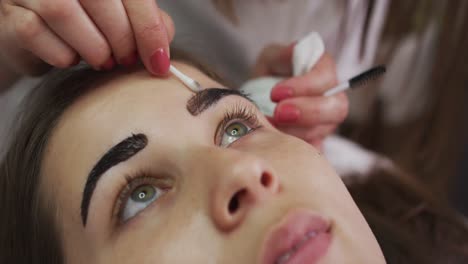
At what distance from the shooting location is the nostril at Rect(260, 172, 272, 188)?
0.56 m

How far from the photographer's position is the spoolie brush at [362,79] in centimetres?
84

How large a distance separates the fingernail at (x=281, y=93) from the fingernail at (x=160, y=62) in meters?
0.30

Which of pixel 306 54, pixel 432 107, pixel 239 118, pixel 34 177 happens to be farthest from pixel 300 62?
pixel 432 107

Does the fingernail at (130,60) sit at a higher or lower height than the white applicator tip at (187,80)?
higher

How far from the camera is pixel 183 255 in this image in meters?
0.54

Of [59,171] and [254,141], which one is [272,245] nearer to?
[254,141]

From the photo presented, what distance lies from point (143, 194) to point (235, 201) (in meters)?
0.14

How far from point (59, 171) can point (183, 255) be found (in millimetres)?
228

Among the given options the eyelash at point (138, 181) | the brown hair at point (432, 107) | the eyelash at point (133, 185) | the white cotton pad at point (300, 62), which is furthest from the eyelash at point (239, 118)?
the brown hair at point (432, 107)

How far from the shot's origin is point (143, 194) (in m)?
0.63

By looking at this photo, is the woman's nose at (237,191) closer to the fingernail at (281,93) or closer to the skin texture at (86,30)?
the skin texture at (86,30)

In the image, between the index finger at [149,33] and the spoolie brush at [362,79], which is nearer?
the index finger at [149,33]

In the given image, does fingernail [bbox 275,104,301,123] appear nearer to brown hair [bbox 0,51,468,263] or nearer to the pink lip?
brown hair [bbox 0,51,468,263]

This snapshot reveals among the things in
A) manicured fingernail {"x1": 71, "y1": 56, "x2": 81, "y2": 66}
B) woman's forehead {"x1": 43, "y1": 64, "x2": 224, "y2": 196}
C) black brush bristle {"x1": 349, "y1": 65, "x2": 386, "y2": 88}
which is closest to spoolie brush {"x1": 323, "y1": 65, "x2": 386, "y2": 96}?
black brush bristle {"x1": 349, "y1": 65, "x2": 386, "y2": 88}
